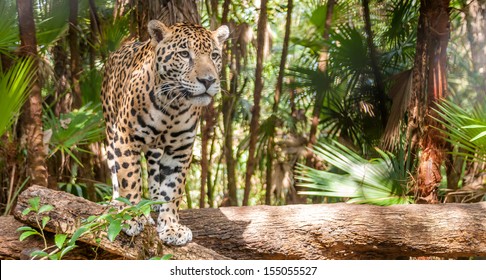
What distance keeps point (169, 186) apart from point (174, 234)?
0.37m

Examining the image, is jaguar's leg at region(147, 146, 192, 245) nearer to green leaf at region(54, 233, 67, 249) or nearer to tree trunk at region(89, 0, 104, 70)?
green leaf at region(54, 233, 67, 249)

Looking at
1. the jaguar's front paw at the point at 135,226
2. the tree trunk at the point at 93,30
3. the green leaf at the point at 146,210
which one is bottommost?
the jaguar's front paw at the point at 135,226

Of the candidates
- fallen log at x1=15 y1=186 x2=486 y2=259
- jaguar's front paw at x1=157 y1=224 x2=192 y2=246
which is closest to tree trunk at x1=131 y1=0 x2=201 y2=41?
fallen log at x1=15 y1=186 x2=486 y2=259

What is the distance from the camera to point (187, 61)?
4801 mm

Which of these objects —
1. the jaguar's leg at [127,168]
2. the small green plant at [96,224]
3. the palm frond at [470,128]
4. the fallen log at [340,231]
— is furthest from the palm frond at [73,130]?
the palm frond at [470,128]

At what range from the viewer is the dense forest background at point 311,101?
20.7ft

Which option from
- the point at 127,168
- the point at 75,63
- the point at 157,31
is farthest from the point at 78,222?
the point at 75,63

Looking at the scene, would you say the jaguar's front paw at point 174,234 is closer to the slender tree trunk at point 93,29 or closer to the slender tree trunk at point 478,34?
the slender tree trunk at point 93,29

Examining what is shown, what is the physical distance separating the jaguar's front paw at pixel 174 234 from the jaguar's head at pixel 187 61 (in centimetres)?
90

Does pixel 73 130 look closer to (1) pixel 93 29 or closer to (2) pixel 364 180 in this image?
(1) pixel 93 29

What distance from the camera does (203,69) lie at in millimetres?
4703

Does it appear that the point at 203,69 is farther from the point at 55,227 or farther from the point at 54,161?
the point at 54,161
